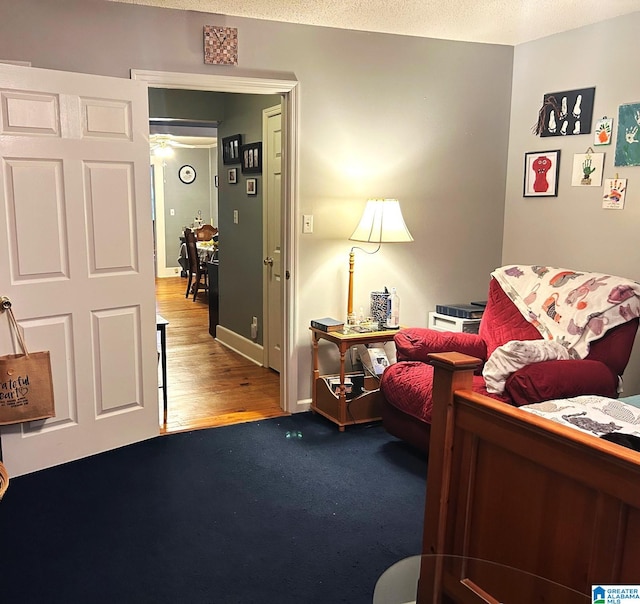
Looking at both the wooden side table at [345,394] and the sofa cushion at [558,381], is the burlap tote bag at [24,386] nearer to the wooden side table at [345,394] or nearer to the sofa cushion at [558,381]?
the wooden side table at [345,394]

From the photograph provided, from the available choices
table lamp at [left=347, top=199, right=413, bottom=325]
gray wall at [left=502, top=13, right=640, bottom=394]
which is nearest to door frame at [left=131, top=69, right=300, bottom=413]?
table lamp at [left=347, top=199, right=413, bottom=325]

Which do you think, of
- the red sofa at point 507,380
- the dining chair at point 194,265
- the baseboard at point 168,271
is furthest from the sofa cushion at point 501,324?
the baseboard at point 168,271

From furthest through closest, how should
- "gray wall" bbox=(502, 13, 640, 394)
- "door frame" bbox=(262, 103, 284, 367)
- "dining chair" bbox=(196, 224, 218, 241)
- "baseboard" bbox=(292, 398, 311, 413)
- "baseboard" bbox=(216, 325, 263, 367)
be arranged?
"dining chair" bbox=(196, 224, 218, 241) → "baseboard" bbox=(216, 325, 263, 367) → "door frame" bbox=(262, 103, 284, 367) → "baseboard" bbox=(292, 398, 311, 413) → "gray wall" bbox=(502, 13, 640, 394)

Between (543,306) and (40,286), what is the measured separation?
8.64 feet

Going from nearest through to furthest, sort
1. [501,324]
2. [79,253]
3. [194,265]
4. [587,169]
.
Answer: [79,253]
[501,324]
[587,169]
[194,265]

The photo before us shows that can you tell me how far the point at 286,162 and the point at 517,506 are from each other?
2.62 metres

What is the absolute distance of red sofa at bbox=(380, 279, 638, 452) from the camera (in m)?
2.82

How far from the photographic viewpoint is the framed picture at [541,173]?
4.11m

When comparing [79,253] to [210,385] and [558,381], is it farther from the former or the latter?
[558,381]

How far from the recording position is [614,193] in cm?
371

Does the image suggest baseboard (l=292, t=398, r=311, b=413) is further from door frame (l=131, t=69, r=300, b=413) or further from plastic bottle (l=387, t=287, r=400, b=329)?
plastic bottle (l=387, t=287, r=400, b=329)

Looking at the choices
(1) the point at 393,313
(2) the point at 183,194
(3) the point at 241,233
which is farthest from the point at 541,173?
(2) the point at 183,194

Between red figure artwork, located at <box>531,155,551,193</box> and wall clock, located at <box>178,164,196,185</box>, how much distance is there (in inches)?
322

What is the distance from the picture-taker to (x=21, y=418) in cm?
299
